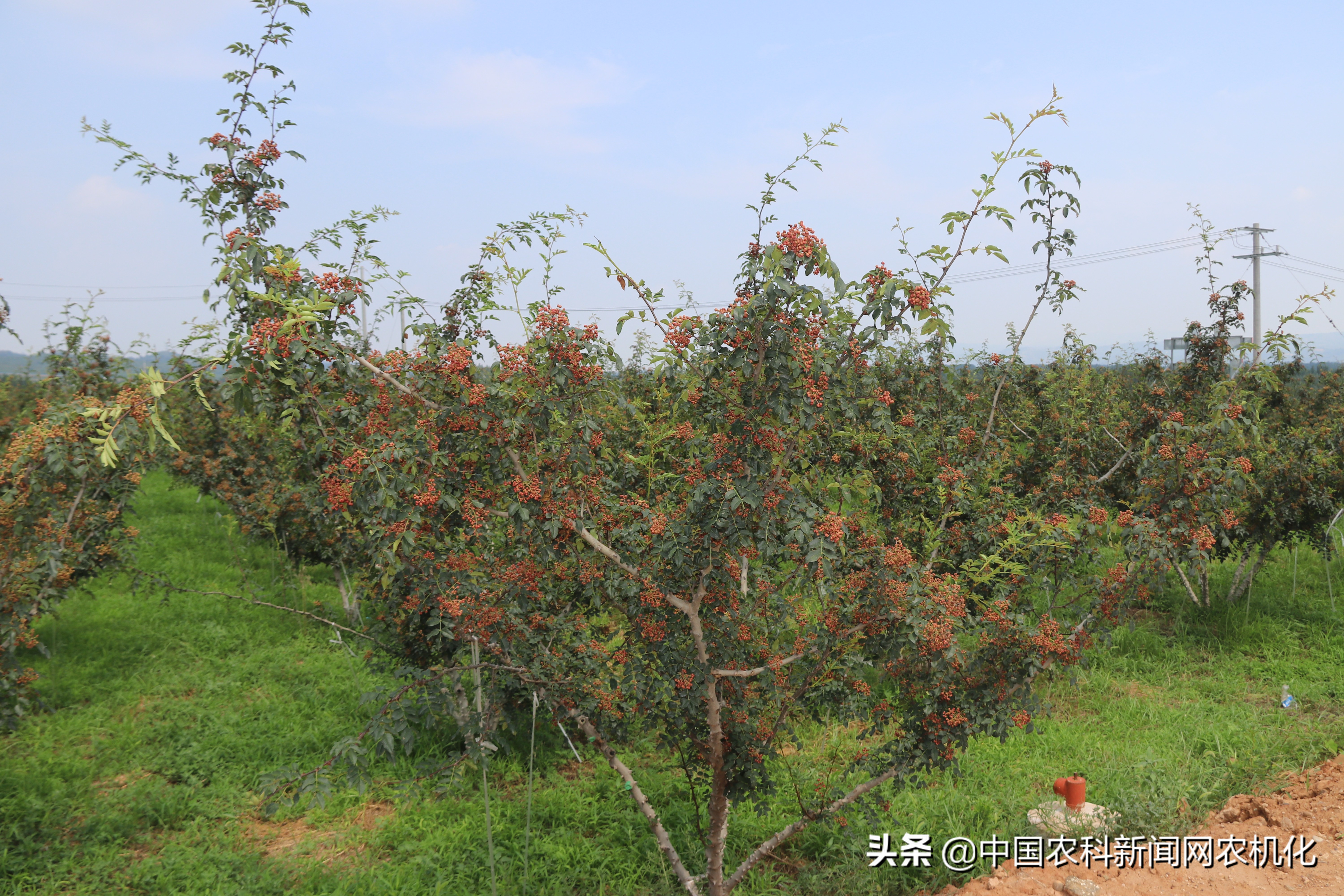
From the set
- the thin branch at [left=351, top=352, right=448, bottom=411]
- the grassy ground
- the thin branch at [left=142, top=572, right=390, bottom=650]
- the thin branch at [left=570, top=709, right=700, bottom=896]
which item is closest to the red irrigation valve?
the grassy ground

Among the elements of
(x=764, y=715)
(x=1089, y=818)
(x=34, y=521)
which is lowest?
(x=1089, y=818)

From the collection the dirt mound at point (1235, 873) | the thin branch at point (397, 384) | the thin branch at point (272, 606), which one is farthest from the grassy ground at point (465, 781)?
the thin branch at point (397, 384)

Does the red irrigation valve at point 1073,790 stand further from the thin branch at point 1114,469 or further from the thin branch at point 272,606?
the thin branch at point 272,606

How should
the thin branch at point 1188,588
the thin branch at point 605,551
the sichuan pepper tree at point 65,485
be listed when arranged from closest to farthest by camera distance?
the sichuan pepper tree at point 65,485 < the thin branch at point 605,551 < the thin branch at point 1188,588

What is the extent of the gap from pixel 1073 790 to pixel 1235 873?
67 centimetres

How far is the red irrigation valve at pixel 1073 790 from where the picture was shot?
3840 millimetres

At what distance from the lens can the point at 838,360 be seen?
2.87m

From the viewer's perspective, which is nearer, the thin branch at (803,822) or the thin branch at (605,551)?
the thin branch at (605,551)

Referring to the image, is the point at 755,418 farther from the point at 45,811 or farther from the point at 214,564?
the point at 214,564

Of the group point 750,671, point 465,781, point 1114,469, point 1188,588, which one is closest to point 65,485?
point 465,781

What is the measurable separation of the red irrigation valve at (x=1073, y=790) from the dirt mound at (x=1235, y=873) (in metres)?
0.32

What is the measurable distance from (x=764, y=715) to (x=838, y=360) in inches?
64.7

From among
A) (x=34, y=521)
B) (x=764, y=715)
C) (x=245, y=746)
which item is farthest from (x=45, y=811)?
(x=764, y=715)

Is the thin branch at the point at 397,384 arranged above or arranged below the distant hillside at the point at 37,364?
below
